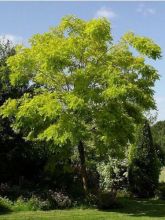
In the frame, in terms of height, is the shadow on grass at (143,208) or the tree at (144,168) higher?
the tree at (144,168)

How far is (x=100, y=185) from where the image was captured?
24609 mm

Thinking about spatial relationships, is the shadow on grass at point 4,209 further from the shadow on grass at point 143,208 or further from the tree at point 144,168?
the tree at point 144,168

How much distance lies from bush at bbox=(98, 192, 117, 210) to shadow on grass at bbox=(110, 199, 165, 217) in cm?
38

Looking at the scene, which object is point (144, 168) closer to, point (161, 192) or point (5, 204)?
point (161, 192)

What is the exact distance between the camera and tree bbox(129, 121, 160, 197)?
23406 mm

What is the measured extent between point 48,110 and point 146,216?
534 cm

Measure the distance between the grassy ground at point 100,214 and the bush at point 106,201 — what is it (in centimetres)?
37

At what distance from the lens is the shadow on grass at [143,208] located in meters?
17.2

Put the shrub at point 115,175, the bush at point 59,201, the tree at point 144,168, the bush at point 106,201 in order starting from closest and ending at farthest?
the bush at point 106,201
the bush at point 59,201
the tree at point 144,168
the shrub at point 115,175

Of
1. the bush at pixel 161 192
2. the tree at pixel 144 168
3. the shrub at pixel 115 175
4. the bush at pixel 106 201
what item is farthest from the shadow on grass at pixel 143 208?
the shrub at pixel 115 175

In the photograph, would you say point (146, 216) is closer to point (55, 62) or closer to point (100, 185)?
point (55, 62)

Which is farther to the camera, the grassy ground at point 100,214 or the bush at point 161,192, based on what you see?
the bush at point 161,192

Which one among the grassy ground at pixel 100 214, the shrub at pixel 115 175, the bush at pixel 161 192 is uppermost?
the shrub at pixel 115 175

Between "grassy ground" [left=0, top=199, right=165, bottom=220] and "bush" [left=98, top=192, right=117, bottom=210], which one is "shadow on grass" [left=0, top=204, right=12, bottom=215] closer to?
"grassy ground" [left=0, top=199, right=165, bottom=220]
